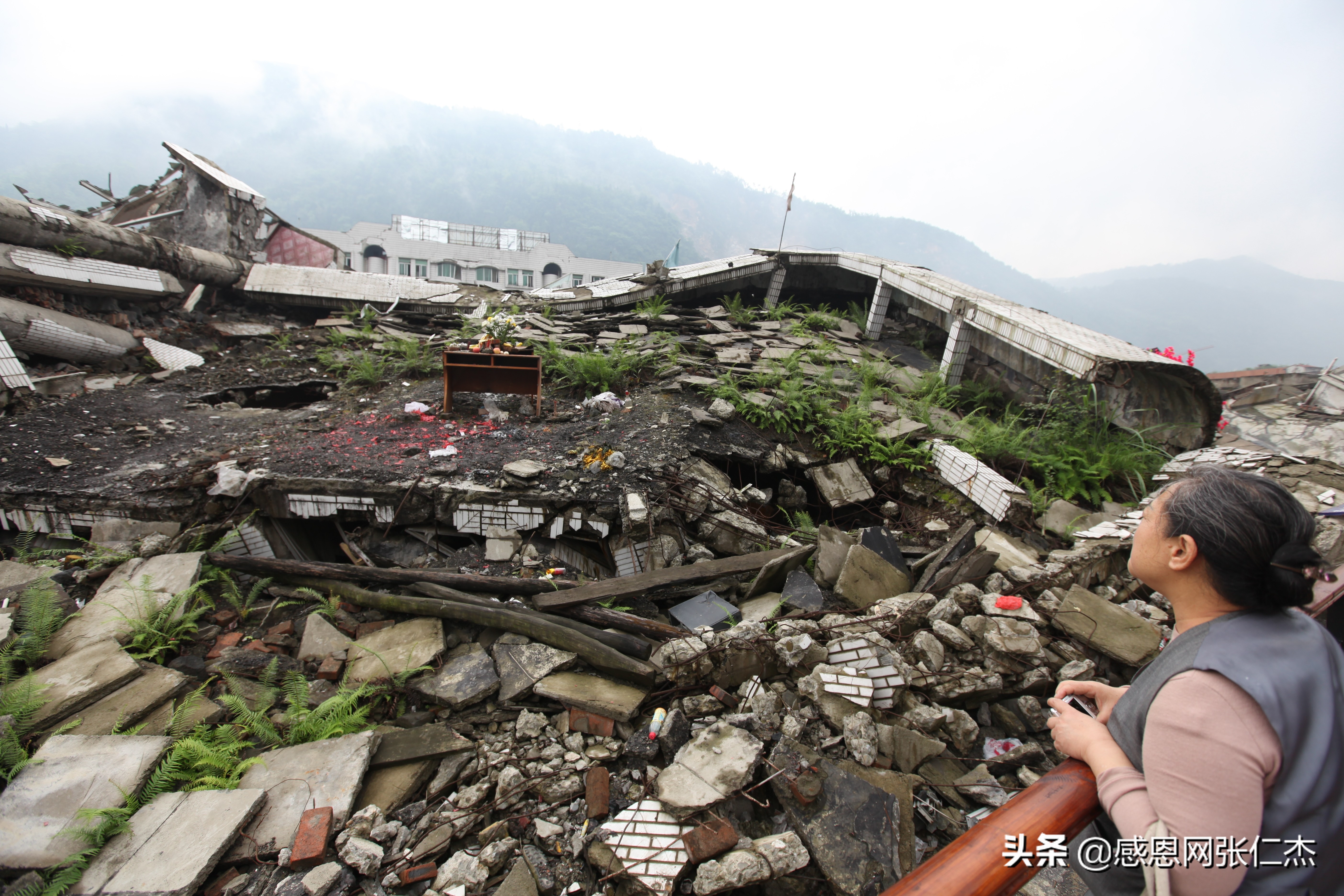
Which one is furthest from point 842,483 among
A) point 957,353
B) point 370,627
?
point 370,627

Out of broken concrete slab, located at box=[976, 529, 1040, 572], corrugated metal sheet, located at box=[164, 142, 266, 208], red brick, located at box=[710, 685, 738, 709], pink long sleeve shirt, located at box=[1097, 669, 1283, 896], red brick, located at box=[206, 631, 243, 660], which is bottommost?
red brick, located at box=[206, 631, 243, 660]

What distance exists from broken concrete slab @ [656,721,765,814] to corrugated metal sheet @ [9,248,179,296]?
34.5ft

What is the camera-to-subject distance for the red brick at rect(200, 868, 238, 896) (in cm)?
208

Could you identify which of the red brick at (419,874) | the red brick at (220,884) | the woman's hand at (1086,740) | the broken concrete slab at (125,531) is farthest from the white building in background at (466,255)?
the woman's hand at (1086,740)

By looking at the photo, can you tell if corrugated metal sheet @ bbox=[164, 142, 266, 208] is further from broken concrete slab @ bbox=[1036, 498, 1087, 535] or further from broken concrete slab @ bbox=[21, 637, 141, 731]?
broken concrete slab @ bbox=[1036, 498, 1087, 535]

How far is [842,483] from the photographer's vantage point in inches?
213

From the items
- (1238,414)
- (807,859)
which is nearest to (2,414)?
(807,859)

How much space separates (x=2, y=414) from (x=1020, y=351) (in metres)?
12.0

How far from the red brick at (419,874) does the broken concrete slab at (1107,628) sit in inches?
139

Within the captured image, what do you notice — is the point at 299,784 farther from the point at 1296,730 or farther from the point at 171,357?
the point at 171,357

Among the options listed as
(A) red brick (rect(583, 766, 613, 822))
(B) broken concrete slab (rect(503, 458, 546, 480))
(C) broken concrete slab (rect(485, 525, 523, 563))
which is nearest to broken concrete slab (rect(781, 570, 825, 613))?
(A) red brick (rect(583, 766, 613, 822))

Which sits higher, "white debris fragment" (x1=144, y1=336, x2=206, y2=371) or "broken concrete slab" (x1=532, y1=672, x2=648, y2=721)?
"broken concrete slab" (x1=532, y1=672, x2=648, y2=721)

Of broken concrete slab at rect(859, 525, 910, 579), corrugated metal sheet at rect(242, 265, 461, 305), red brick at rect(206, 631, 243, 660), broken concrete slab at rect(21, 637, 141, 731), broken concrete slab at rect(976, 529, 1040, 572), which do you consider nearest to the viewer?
broken concrete slab at rect(21, 637, 141, 731)

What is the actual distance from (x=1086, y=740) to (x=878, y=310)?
9886 millimetres
